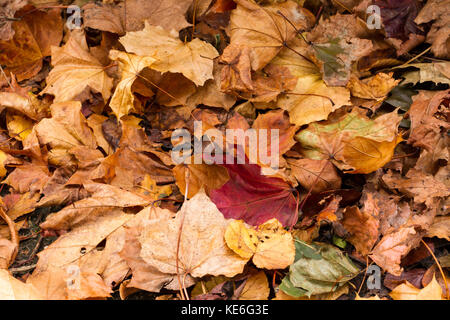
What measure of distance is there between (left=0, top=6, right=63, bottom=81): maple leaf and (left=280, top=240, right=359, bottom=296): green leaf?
1.17 metres

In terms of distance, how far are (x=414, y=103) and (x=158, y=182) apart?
0.81 metres

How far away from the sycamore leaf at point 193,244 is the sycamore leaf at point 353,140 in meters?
0.38

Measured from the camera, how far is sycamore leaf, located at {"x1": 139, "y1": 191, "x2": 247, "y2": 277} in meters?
0.98

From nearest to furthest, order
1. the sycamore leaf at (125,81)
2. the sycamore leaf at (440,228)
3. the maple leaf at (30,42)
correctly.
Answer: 1. the sycamore leaf at (440,228)
2. the sycamore leaf at (125,81)
3. the maple leaf at (30,42)

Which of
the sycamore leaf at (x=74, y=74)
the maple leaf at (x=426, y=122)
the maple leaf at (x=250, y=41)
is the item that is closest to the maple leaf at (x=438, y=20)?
the maple leaf at (x=426, y=122)

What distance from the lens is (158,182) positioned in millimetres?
1234

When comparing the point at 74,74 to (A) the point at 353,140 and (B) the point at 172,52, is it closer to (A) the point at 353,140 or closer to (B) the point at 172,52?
(B) the point at 172,52

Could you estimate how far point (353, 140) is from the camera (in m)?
1.07

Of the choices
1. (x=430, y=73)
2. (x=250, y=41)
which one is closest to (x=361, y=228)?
(x=430, y=73)

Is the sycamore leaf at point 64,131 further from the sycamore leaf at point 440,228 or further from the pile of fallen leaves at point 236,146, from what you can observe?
the sycamore leaf at point 440,228

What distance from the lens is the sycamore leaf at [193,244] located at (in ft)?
3.22

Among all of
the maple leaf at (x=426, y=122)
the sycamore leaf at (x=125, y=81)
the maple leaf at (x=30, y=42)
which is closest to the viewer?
the maple leaf at (x=426, y=122)

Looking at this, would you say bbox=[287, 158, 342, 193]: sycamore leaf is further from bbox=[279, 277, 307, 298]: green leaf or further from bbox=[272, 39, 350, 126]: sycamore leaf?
bbox=[279, 277, 307, 298]: green leaf

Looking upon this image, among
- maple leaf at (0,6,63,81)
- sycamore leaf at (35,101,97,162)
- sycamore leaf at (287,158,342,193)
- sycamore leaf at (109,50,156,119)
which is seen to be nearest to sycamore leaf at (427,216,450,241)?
sycamore leaf at (287,158,342,193)
